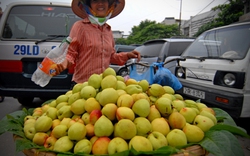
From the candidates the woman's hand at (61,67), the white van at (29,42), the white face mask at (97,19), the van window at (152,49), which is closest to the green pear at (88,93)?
the woman's hand at (61,67)

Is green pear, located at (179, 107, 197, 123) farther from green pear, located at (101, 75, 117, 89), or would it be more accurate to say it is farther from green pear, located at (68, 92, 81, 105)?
green pear, located at (68, 92, 81, 105)

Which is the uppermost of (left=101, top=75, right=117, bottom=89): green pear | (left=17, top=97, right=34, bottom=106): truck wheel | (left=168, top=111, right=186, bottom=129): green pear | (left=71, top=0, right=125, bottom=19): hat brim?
(left=71, top=0, right=125, bottom=19): hat brim

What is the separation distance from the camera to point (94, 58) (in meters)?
2.18

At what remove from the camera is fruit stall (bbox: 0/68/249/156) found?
1.04 metres

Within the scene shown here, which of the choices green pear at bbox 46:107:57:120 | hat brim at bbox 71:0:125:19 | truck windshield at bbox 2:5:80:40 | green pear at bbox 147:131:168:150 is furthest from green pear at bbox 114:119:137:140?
truck windshield at bbox 2:5:80:40

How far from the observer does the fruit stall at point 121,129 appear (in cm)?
104

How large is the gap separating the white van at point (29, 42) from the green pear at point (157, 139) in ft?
8.95

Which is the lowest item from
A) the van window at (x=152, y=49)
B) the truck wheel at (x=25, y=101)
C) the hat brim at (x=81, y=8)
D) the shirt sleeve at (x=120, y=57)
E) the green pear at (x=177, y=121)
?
the truck wheel at (x=25, y=101)

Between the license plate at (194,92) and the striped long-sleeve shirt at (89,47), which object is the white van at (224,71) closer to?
the license plate at (194,92)

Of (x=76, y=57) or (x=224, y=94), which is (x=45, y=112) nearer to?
(x=76, y=57)

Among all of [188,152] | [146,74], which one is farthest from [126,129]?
[146,74]

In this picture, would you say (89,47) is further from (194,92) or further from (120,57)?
(194,92)

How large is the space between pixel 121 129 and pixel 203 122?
0.57 metres

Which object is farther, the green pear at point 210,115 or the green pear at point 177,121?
the green pear at point 210,115
